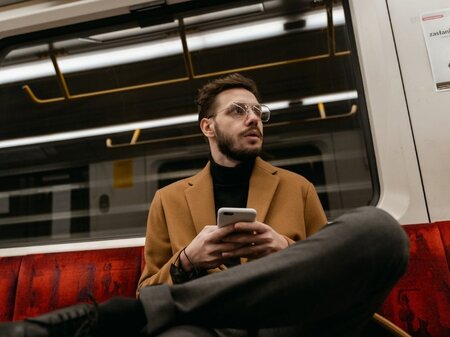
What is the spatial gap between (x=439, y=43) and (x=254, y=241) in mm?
1545

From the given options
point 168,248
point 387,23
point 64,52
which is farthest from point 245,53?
point 168,248

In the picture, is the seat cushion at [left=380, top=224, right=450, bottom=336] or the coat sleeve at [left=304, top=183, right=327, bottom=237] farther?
the coat sleeve at [left=304, top=183, right=327, bottom=237]

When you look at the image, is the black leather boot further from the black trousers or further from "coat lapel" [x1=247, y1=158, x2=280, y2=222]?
"coat lapel" [x1=247, y1=158, x2=280, y2=222]

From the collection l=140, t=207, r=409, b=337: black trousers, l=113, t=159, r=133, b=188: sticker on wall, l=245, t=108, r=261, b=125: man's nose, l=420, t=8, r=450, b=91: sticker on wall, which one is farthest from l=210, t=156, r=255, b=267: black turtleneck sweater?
l=113, t=159, r=133, b=188: sticker on wall

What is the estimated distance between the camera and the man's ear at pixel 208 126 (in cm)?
194

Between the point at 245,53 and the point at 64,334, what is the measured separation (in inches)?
93.4

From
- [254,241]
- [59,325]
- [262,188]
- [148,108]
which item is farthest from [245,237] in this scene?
[148,108]

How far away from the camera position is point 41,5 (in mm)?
2611

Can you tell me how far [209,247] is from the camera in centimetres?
126

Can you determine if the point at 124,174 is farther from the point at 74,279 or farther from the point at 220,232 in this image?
the point at 220,232

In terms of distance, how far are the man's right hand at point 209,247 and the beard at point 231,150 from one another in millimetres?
551

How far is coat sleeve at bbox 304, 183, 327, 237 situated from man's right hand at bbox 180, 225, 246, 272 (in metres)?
0.51

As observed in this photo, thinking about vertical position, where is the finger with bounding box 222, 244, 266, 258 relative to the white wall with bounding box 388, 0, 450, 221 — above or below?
below

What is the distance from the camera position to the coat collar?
5.34 ft
